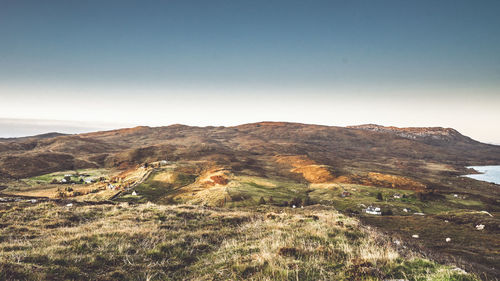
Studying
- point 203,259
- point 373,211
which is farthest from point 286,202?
point 203,259

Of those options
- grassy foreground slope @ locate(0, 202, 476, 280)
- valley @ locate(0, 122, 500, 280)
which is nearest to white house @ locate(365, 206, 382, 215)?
valley @ locate(0, 122, 500, 280)

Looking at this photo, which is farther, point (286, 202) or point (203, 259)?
point (286, 202)

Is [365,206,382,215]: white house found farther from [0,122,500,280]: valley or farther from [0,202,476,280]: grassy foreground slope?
[0,202,476,280]: grassy foreground slope

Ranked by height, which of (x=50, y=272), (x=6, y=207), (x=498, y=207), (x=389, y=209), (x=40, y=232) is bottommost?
(x=498, y=207)

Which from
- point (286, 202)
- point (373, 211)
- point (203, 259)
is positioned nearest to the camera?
point (203, 259)

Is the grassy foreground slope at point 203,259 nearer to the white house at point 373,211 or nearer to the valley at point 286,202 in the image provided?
the valley at point 286,202

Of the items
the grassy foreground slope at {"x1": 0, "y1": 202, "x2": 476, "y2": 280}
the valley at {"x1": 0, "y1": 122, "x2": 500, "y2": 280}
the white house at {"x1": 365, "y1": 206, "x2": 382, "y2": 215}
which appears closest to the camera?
the grassy foreground slope at {"x1": 0, "y1": 202, "x2": 476, "y2": 280}

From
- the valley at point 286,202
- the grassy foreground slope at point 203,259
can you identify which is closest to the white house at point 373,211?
the valley at point 286,202

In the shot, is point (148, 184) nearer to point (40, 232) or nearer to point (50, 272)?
point (40, 232)

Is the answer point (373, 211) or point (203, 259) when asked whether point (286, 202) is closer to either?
point (373, 211)

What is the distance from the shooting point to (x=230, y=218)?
18.5 meters

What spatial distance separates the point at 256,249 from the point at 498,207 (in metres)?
101

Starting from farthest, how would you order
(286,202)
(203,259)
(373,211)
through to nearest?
(286,202), (373,211), (203,259)

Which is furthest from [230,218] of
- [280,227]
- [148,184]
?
[148,184]
